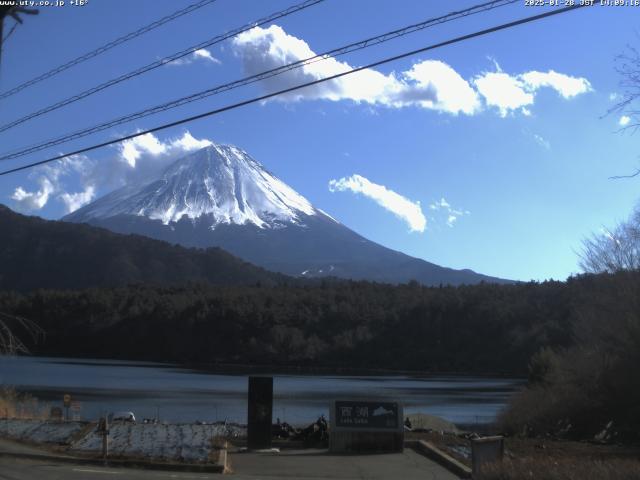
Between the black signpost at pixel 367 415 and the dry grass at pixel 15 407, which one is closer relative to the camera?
the black signpost at pixel 367 415

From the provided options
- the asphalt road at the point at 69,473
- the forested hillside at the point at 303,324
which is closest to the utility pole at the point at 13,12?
the asphalt road at the point at 69,473

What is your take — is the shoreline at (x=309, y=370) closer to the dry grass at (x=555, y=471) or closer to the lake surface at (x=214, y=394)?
the lake surface at (x=214, y=394)

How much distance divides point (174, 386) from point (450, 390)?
25493 mm

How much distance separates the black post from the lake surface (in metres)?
13.5

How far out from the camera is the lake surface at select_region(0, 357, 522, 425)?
44.6 m

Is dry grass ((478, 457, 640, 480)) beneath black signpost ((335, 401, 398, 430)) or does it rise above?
beneath

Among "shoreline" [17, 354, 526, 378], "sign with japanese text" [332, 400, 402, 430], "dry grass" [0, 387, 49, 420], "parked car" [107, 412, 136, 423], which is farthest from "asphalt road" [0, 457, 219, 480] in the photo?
"shoreline" [17, 354, 526, 378]

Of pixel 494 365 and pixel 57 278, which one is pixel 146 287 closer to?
pixel 57 278

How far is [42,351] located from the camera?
451 feet

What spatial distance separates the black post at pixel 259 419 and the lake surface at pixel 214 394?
13.5 meters

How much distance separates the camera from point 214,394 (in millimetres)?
61438

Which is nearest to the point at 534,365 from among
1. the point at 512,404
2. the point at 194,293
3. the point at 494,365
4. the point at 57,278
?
the point at 512,404

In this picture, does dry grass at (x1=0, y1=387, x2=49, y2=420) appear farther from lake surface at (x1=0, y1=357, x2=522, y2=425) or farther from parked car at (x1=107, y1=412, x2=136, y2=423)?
lake surface at (x1=0, y1=357, x2=522, y2=425)

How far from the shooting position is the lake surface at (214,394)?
44.6m
